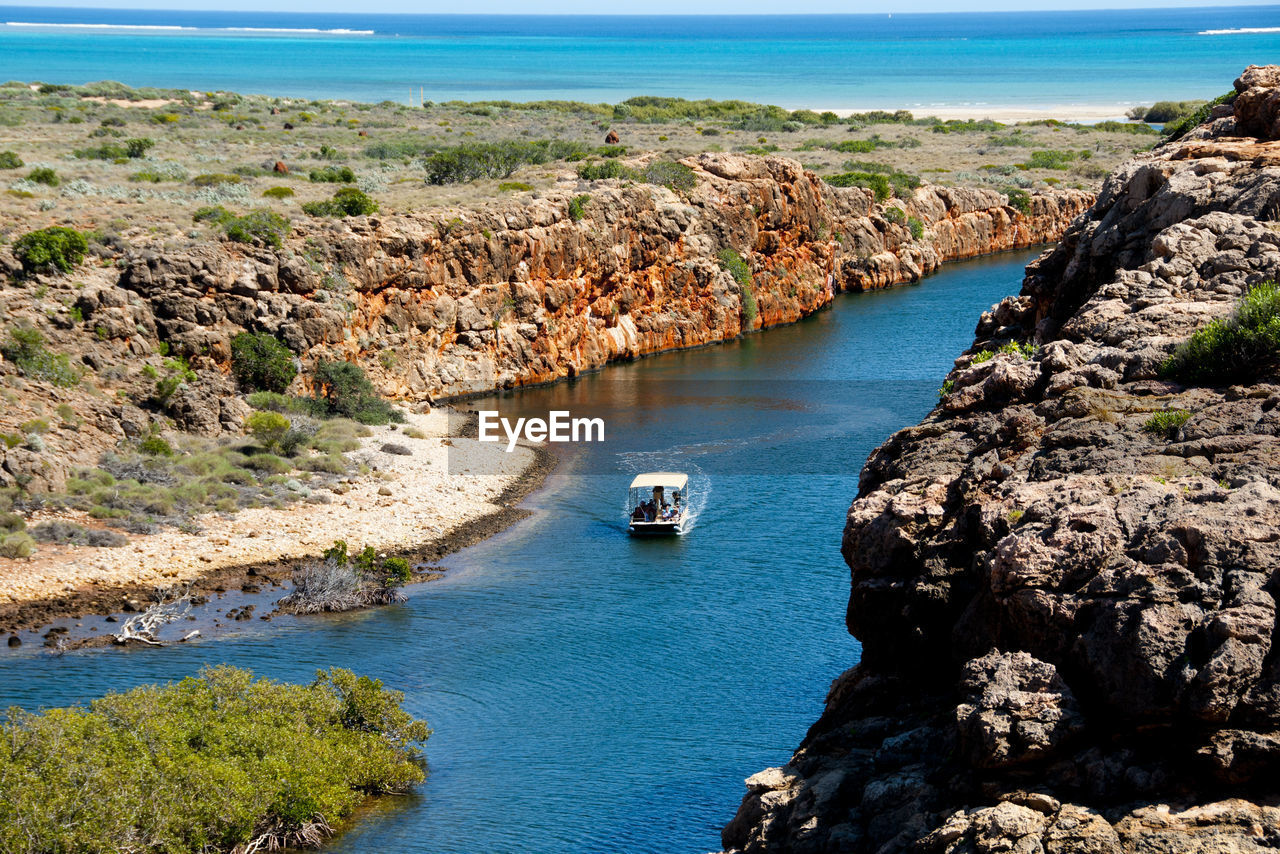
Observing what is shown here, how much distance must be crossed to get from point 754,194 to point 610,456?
31.1m

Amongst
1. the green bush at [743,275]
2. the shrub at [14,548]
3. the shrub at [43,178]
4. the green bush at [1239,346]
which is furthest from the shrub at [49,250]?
the green bush at [1239,346]

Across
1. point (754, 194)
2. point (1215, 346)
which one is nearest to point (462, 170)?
point (754, 194)

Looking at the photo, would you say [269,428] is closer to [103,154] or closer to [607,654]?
[607,654]

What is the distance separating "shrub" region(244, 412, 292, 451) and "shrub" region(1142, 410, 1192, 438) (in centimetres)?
3541

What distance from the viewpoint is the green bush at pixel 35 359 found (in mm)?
42938

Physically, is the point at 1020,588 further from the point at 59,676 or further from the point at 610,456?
the point at 610,456

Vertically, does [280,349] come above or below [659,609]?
above

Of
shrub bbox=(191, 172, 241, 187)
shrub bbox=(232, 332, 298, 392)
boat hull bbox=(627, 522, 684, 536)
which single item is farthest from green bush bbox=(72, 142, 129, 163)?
boat hull bbox=(627, 522, 684, 536)

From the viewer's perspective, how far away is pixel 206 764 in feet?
72.0

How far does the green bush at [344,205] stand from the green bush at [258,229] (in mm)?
3231

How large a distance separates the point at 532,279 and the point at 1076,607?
170 feet

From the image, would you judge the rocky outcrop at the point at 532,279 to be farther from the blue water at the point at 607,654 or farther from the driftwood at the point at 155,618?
the driftwood at the point at 155,618

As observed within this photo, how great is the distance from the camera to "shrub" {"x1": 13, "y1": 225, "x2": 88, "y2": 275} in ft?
153

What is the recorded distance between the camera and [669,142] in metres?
106
